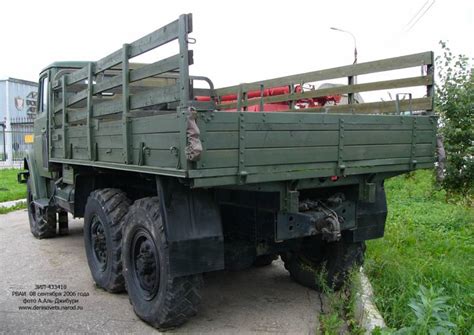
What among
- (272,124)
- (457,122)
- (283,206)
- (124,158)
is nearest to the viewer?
(272,124)

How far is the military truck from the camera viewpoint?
126 inches

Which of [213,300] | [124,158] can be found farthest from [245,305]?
[124,158]

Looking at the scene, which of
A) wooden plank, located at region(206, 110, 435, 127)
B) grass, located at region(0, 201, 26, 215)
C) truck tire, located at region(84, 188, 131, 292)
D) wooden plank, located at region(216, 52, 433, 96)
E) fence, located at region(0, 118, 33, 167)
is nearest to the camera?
wooden plank, located at region(206, 110, 435, 127)

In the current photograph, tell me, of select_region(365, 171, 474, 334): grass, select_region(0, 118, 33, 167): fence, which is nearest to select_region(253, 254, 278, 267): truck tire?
select_region(365, 171, 474, 334): grass

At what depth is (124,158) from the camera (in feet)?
12.9

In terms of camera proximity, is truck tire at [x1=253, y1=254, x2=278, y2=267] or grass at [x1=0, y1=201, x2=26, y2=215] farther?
grass at [x1=0, y1=201, x2=26, y2=215]

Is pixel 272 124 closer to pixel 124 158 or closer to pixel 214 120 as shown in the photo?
pixel 214 120

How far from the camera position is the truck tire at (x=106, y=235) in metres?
4.57

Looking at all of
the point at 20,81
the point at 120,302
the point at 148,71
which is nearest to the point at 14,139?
the point at 20,81

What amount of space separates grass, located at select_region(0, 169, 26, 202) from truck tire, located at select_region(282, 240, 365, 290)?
30.7 feet

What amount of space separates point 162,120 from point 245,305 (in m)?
2.04

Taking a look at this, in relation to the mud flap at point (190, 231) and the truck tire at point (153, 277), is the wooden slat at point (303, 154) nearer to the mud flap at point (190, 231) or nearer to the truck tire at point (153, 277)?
the mud flap at point (190, 231)

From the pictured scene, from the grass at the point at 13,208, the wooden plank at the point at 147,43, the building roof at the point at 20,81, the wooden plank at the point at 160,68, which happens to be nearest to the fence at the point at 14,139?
the building roof at the point at 20,81

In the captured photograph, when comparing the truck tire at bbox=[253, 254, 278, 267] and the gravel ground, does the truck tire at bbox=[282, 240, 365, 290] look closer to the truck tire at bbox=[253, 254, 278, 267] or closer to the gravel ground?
the gravel ground
